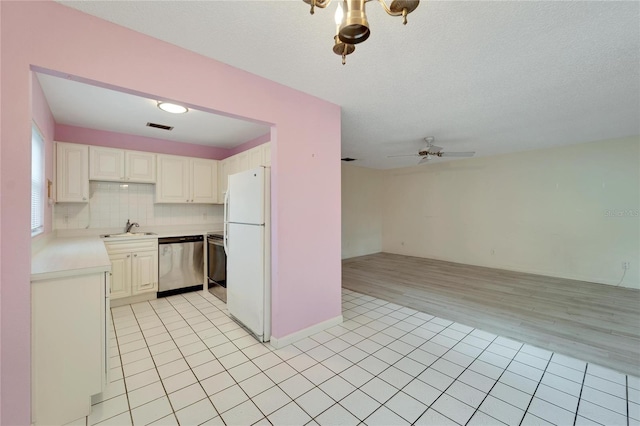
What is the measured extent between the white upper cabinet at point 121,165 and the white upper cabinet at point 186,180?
14 cm

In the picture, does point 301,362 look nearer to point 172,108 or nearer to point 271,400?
point 271,400

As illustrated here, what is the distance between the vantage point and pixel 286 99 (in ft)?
8.09

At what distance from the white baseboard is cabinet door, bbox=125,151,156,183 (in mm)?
3061

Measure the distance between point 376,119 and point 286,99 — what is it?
56.1 inches

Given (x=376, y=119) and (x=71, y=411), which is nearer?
(x=71, y=411)

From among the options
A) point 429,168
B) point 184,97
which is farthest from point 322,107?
point 429,168

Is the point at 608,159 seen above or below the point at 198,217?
above

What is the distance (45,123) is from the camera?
2656 millimetres

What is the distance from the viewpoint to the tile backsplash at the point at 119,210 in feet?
11.5

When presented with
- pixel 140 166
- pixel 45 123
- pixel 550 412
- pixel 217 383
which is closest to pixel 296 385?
pixel 217 383

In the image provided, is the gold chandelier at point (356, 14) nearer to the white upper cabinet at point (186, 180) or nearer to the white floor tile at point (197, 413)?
the white floor tile at point (197, 413)

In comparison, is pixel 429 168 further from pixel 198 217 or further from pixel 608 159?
pixel 198 217

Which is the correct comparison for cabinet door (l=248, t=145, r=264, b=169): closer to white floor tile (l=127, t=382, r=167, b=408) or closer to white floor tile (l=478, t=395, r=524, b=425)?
white floor tile (l=127, t=382, r=167, b=408)

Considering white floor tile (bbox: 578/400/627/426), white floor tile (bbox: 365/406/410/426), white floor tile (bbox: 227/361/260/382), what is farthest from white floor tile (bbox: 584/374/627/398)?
white floor tile (bbox: 227/361/260/382)
